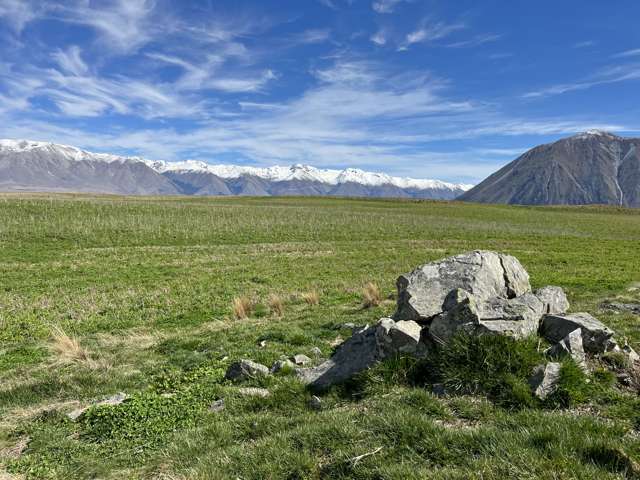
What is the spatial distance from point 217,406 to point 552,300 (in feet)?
30.2

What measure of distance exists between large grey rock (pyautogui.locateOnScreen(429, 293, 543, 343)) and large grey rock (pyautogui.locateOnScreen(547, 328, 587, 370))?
0.60 meters

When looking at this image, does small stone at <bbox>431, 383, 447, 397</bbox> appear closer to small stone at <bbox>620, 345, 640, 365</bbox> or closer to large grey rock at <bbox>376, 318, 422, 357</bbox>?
large grey rock at <bbox>376, 318, 422, 357</bbox>

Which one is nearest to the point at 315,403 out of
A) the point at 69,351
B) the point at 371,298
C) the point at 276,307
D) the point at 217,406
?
the point at 217,406

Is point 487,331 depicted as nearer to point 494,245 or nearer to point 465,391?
point 465,391

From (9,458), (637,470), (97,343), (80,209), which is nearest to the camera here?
(637,470)

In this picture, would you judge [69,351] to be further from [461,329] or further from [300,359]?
[461,329]

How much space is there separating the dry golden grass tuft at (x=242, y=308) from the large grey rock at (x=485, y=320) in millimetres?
9855

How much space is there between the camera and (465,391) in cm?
718

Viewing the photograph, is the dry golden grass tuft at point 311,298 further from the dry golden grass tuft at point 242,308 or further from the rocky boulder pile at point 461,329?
the rocky boulder pile at point 461,329

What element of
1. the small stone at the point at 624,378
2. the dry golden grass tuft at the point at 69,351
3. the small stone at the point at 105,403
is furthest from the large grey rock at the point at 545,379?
the dry golden grass tuft at the point at 69,351

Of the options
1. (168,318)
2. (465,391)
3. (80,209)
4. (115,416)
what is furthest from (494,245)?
(80,209)

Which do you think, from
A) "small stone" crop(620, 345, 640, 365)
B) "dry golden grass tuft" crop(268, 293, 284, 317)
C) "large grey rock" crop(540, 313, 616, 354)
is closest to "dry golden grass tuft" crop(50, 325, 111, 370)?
"dry golden grass tuft" crop(268, 293, 284, 317)

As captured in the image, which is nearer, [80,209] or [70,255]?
[70,255]

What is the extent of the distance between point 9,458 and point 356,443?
19.8ft
